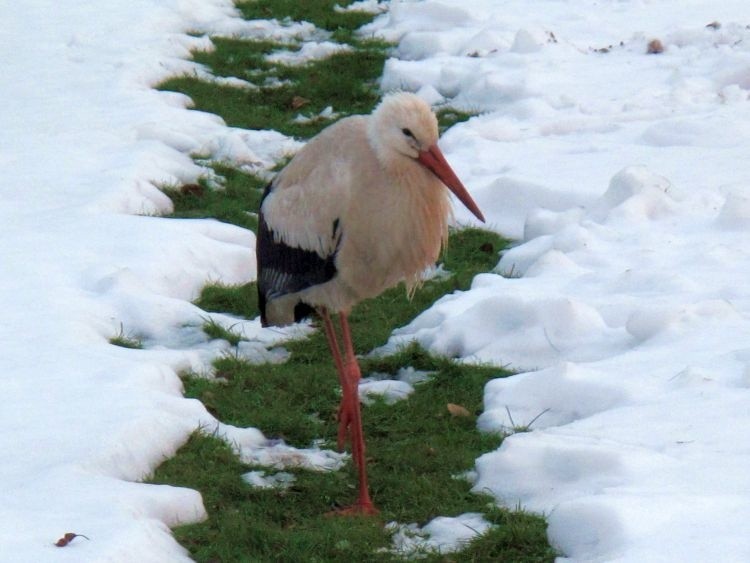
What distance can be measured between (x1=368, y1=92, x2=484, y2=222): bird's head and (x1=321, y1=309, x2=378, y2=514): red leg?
1.02m

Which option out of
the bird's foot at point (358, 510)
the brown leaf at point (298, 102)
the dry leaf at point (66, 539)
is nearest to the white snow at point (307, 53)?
the brown leaf at point (298, 102)

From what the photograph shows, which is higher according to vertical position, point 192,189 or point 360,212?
point 360,212

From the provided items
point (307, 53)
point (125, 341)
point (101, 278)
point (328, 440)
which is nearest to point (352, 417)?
point (328, 440)

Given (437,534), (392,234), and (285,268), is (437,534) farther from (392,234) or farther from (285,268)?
(285,268)

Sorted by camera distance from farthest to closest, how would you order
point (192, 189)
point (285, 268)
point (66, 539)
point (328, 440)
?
point (192, 189) → point (285, 268) → point (328, 440) → point (66, 539)

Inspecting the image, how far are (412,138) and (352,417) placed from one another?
1339 millimetres

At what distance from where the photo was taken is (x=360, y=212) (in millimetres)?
5922

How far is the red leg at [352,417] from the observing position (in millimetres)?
5578

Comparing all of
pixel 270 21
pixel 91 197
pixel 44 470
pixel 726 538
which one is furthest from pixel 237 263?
pixel 270 21

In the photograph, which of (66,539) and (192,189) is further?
(192,189)

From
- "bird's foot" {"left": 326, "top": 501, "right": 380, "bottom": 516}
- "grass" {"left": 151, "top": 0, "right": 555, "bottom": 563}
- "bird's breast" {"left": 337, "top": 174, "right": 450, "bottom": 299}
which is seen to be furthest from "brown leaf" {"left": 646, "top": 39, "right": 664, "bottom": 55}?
"bird's foot" {"left": 326, "top": 501, "right": 380, "bottom": 516}

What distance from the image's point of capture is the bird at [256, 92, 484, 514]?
19.2 ft

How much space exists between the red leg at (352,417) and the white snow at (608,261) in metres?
0.52

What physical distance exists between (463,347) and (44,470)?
265 cm
